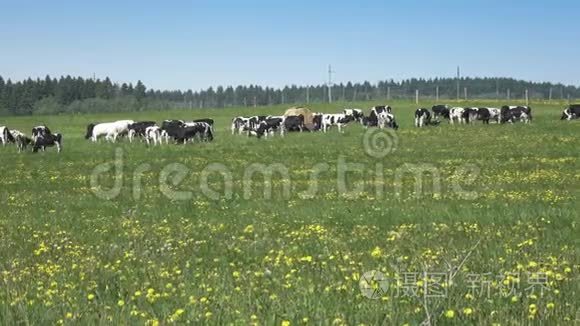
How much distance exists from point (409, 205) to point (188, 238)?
6461 millimetres

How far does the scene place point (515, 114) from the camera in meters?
55.1

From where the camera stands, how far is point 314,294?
6230 millimetres

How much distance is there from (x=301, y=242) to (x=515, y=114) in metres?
48.0

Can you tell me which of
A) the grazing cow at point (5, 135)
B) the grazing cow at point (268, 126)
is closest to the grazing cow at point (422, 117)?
the grazing cow at point (268, 126)

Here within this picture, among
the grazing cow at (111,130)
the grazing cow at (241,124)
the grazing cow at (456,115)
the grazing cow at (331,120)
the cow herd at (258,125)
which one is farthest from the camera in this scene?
the grazing cow at (331,120)

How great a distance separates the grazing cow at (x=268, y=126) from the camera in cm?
5275

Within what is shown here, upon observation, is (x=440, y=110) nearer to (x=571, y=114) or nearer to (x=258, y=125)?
(x=571, y=114)

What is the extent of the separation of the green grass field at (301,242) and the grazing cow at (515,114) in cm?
2360

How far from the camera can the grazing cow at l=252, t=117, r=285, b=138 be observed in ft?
173

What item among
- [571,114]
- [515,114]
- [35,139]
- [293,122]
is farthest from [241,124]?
[571,114]

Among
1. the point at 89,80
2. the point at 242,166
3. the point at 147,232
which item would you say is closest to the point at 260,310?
the point at 147,232

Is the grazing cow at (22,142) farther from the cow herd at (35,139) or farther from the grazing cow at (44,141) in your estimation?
the grazing cow at (44,141)

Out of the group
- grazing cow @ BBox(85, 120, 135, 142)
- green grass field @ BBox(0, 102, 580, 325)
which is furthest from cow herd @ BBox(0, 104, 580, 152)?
green grass field @ BBox(0, 102, 580, 325)

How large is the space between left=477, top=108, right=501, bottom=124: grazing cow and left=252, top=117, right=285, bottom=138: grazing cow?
1679 centimetres
